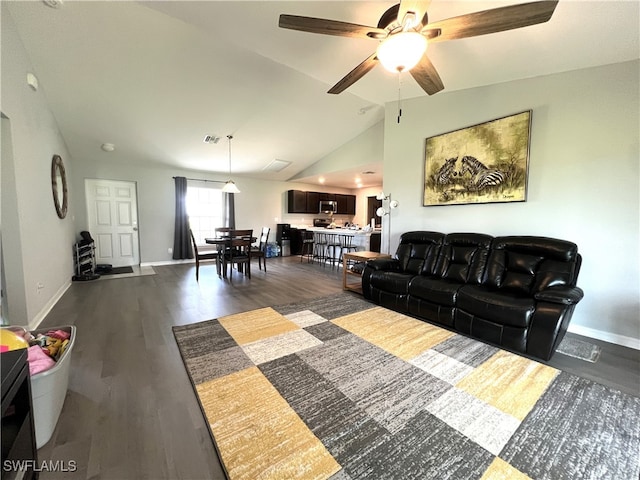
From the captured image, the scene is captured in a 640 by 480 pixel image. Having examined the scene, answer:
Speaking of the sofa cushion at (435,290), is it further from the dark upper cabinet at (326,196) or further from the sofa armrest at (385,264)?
the dark upper cabinet at (326,196)

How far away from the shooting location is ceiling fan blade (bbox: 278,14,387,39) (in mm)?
1697

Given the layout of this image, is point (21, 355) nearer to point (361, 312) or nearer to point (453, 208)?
point (361, 312)

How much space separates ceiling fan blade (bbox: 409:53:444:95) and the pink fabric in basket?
3.05 metres

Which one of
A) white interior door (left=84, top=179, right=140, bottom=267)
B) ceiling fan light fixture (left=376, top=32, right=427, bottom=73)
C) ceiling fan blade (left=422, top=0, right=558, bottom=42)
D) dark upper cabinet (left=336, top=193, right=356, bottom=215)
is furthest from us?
dark upper cabinet (left=336, top=193, right=356, bottom=215)

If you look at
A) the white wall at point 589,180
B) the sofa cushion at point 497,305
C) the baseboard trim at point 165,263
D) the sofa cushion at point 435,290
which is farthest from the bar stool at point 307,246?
the sofa cushion at point 497,305

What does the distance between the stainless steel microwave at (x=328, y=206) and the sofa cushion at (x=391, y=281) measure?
541 cm

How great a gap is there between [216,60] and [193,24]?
24.0 inches

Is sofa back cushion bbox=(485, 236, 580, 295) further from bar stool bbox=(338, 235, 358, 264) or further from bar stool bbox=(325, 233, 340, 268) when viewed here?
bar stool bbox=(325, 233, 340, 268)

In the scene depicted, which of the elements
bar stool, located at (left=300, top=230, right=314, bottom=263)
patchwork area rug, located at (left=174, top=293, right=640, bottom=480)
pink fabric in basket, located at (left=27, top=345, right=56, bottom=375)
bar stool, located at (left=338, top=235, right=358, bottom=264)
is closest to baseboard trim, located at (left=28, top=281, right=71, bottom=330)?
patchwork area rug, located at (left=174, top=293, right=640, bottom=480)

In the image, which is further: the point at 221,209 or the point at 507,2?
the point at 221,209

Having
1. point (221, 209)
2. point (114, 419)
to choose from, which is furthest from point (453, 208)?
point (221, 209)

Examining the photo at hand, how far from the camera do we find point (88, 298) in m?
3.62

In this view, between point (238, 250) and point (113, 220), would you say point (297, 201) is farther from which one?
point (113, 220)

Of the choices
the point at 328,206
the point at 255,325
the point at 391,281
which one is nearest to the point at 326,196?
the point at 328,206
